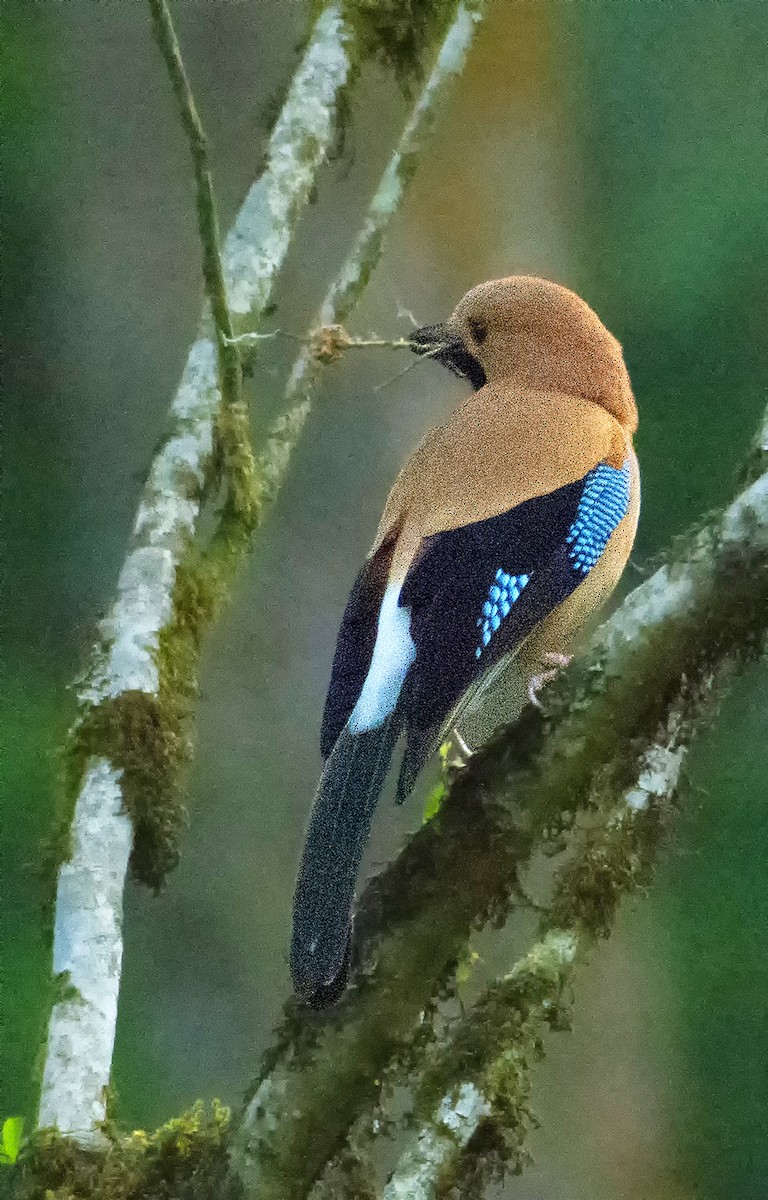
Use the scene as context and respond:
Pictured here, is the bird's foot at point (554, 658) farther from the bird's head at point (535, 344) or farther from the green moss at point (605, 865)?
the bird's head at point (535, 344)

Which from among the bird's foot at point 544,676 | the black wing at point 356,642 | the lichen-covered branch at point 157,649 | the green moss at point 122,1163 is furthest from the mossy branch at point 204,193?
the green moss at point 122,1163

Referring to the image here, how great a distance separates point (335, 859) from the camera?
5.45 feet

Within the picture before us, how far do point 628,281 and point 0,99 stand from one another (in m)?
1.38

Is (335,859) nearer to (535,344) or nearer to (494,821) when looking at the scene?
(494,821)

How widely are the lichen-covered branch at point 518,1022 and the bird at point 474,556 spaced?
27 cm

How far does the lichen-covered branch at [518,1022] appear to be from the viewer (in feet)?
5.87

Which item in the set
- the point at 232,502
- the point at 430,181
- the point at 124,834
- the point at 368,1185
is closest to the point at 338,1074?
the point at 368,1185

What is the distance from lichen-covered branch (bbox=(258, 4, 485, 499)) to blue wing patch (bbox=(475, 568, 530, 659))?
2.08 feet

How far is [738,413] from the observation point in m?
2.77

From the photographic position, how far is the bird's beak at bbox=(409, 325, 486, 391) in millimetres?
2346

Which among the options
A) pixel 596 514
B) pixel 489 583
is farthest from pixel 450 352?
pixel 489 583

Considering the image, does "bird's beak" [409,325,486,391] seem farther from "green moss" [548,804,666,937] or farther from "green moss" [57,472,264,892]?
"green moss" [548,804,666,937]

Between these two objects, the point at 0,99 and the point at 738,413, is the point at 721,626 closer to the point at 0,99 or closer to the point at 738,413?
the point at 738,413

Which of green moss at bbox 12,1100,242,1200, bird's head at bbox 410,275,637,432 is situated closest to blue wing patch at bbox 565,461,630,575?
bird's head at bbox 410,275,637,432
